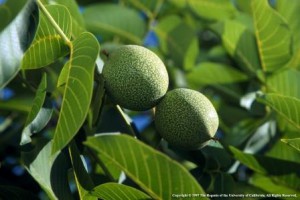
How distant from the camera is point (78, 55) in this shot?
1.26 meters

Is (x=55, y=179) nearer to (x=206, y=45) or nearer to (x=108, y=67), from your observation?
(x=108, y=67)

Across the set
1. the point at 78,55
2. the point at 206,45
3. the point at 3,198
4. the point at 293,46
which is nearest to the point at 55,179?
the point at 3,198

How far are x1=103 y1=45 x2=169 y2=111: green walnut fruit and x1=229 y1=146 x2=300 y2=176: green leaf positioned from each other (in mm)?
301

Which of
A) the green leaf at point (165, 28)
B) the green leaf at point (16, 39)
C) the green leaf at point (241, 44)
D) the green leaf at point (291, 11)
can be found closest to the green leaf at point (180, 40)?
the green leaf at point (165, 28)

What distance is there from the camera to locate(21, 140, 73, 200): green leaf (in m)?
1.28

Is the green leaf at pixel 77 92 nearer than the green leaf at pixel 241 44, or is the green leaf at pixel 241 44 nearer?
the green leaf at pixel 77 92

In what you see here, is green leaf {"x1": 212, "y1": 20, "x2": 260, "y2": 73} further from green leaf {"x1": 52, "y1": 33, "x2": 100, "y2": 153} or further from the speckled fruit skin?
green leaf {"x1": 52, "y1": 33, "x2": 100, "y2": 153}

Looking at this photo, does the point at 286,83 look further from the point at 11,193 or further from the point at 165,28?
the point at 11,193

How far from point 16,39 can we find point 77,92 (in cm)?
17

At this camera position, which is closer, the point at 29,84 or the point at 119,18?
the point at 29,84

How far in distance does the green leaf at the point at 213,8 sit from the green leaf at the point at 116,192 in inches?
47.2

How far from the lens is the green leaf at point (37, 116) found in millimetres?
1298

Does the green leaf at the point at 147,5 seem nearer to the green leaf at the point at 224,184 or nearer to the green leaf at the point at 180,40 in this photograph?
the green leaf at the point at 180,40

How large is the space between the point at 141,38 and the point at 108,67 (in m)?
0.87
